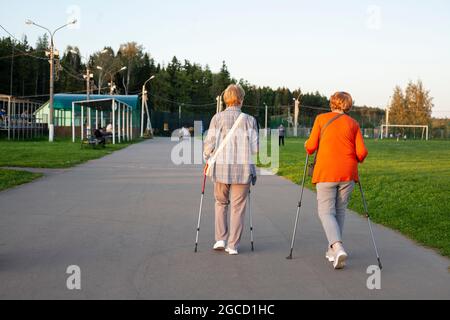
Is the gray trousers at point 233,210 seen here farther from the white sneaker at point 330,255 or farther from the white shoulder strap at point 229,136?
the white sneaker at point 330,255

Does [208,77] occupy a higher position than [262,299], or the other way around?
[208,77]

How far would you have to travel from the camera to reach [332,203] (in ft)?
21.4

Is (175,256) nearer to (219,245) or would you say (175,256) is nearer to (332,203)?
(219,245)

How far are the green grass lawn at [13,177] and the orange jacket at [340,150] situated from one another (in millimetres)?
9038

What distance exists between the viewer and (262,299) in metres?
5.07

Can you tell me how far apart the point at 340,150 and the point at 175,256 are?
2.16m

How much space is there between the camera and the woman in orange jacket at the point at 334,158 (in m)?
6.43

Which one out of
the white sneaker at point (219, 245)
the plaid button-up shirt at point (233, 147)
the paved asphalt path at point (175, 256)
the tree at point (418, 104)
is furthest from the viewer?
the tree at point (418, 104)

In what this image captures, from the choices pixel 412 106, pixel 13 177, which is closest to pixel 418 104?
pixel 412 106

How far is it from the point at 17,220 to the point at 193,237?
2939 millimetres

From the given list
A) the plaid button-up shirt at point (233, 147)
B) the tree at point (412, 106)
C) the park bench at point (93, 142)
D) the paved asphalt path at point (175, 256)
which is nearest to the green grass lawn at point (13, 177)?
the paved asphalt path at point (175, 256)

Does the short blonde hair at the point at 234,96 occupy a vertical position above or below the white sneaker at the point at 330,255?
above
